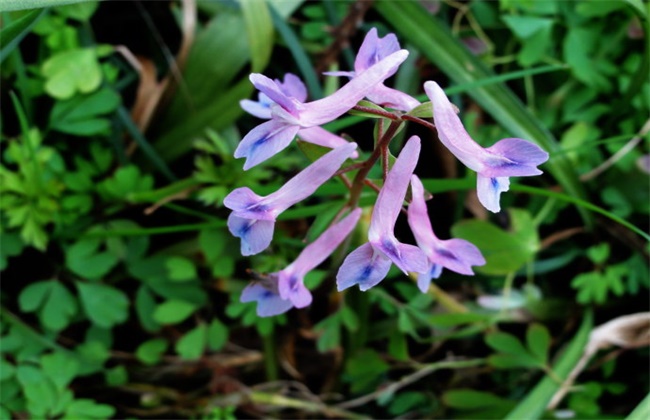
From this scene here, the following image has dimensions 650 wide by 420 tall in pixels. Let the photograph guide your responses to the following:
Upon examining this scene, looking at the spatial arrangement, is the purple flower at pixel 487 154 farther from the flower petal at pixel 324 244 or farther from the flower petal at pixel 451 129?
the flower petal at pixel 324 244

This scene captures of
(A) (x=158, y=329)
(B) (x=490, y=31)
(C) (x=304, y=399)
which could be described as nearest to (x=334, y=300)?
(C) (x=304, y=399)

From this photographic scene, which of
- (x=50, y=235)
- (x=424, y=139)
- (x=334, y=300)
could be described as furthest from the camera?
(x=424, y=139)

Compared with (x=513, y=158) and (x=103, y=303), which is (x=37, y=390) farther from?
(x=513, y=158)

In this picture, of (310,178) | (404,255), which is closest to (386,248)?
(404,255)

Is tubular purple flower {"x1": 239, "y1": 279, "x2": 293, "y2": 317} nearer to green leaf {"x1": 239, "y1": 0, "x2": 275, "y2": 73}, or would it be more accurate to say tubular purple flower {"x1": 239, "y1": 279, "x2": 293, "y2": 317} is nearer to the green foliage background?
the green foliage background

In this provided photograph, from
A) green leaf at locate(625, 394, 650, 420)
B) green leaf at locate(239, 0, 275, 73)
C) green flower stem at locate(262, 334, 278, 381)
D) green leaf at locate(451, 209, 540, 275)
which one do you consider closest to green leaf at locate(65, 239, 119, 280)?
green flower stem at locate(262, 334, 278, 381)

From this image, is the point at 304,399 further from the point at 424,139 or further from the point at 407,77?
the point at 407,77
